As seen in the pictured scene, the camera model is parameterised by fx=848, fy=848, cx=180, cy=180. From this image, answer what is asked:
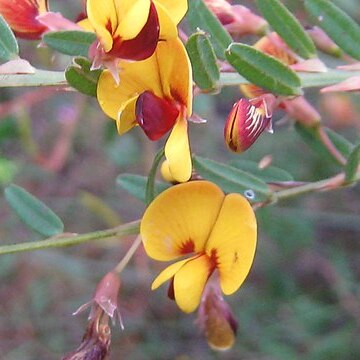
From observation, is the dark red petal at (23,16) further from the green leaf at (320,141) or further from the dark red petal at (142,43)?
the green leaf at (320,141)

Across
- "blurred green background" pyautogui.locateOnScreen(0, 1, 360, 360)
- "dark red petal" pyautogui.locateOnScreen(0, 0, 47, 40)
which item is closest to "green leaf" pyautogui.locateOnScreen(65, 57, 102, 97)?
"dark red petal" pyautogui.locateOnScreen(0, 0, 47, 40)

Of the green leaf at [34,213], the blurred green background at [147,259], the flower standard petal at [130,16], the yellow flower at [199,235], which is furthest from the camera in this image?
the blurred green background at [147,259]

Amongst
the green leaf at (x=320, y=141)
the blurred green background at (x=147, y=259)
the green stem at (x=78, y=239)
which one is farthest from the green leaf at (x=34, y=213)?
the blurred green background at (x=147, y=259)

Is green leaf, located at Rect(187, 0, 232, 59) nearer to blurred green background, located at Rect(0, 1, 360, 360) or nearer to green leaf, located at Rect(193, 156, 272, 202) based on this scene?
green leaf, located at Rect(193, 156, 272, 202)

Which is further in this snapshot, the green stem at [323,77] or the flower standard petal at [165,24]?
the green stem at [323,77]

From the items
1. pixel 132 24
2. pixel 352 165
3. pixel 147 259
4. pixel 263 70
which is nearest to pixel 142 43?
pixel 132 24

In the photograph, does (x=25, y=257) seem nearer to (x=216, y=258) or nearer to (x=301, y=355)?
(x=301, y=355)

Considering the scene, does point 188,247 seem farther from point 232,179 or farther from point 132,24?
point 132,24
